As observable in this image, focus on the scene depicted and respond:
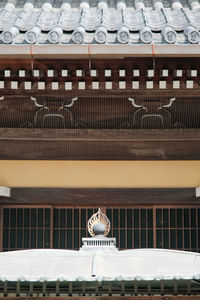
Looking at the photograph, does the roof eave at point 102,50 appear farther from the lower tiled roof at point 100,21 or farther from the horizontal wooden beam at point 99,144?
the horizontal wooden beam at point 99,144

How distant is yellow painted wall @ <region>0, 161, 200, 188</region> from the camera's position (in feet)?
32.9

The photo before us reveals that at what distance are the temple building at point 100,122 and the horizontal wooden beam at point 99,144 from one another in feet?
0.05

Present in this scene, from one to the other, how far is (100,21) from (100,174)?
2.10 metres

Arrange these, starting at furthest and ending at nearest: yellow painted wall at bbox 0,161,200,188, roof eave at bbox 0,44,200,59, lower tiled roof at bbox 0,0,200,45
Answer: yellow painted wall at bbox 0,161,200,188 < lower tiled roof at bbox 0,0,200,45 < roof eave at bbox 0,44,200,59

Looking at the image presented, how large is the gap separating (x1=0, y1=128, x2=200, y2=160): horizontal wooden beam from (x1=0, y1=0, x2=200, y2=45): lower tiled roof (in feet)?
4.72

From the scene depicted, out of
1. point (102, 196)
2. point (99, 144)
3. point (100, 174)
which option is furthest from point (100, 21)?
point (102, 196)

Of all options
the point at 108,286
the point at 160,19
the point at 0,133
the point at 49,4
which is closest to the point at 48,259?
the point at 108,286

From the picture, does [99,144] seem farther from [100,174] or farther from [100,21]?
[100,21]

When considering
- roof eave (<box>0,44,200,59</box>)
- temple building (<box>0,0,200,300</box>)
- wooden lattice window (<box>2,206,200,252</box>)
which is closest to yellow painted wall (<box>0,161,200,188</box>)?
temple building (<box>0,0,200,300</box>)

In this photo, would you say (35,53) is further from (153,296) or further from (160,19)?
(153,296)

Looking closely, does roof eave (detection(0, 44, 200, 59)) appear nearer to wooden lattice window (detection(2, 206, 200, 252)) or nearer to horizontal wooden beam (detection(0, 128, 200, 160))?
horizontal wooden beam (detection(0, 128, 200, 160))

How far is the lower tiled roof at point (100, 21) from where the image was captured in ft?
28.2

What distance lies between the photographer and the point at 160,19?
9539 mm

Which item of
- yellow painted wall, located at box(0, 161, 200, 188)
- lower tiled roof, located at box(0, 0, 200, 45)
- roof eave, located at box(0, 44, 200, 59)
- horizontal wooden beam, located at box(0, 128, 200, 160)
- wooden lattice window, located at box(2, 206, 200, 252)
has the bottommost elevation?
wooden lattice window, located at box(2, 206, 200, 252)
